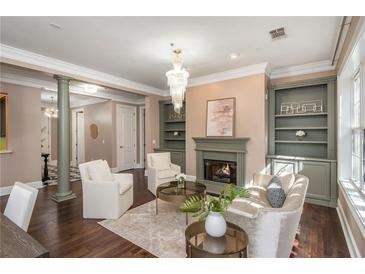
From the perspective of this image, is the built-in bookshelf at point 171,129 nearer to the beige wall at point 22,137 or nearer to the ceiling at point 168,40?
the ceiling at point 168,40

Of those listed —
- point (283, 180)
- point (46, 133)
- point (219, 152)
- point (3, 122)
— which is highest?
point (3, 122)

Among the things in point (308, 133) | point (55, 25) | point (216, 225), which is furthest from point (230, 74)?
point (216, 225)

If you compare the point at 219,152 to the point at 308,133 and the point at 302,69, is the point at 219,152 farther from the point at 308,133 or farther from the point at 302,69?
the point at 302,69

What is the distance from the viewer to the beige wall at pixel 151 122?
5801 millimetres

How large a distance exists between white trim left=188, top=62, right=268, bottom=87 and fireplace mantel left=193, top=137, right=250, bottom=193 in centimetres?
139

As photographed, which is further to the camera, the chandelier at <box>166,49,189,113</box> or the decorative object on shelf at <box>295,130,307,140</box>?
the decorative object on shelf at <box>295,130,307,140</box>

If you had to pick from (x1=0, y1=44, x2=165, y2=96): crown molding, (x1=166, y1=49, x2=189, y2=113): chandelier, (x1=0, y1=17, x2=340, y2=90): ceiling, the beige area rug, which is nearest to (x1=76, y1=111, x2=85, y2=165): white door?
(x1=0, y1=44, x2=165, y2=96): crown molding

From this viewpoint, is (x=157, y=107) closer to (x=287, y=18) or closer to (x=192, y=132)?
(x=192, y=132)

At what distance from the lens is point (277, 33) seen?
274 centimetres

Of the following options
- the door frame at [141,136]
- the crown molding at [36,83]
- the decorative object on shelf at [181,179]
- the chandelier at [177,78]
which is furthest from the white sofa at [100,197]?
the door frame at [141,136]

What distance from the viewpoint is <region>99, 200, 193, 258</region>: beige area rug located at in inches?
88.0

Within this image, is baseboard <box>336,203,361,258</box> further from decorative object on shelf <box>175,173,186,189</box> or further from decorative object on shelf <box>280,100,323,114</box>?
decorative object on shelf <box>175,173,186,189</box>

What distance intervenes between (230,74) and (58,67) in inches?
138
